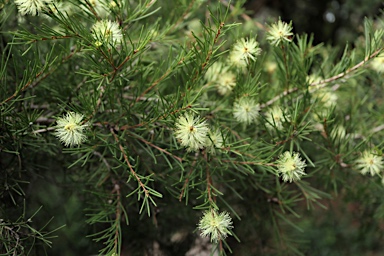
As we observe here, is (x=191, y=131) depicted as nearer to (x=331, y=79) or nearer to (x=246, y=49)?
(x=246, y=49)

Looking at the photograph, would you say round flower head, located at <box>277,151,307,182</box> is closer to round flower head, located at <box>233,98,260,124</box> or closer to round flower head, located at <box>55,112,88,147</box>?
round flower head, located at <box>233,98,260,124</box>

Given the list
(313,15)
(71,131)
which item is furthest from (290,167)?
(313,15)

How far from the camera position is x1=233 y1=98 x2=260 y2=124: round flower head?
0.47 metres

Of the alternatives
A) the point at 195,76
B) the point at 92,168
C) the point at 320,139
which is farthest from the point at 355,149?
the point at 92,168

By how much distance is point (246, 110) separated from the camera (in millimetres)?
474

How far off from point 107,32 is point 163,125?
104 mm

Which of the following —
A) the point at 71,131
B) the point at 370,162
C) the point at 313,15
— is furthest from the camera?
the point at 313,15

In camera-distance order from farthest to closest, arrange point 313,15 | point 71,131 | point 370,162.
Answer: point 313,15, point 370,162, point 71,131

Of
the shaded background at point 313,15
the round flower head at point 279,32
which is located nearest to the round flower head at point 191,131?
the round flower head at point 279,32

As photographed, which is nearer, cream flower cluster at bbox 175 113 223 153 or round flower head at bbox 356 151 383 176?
cream flower cluster at bbox 175 113 223 153

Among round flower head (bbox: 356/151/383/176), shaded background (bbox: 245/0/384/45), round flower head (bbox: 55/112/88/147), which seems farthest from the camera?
shaded background (bbox: 245/0/384/45)

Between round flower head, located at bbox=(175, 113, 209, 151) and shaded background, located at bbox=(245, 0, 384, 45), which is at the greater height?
shaded background, located at bbox=(245, 0, 384, 45)

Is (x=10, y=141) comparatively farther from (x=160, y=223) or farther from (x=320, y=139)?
(x=320, y=139)

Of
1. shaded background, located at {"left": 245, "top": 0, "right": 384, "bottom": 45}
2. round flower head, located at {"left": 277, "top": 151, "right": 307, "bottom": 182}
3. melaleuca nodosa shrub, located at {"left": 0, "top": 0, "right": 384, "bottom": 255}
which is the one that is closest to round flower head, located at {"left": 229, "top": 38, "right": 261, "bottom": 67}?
melaleuca nodosa shrub, located at {"left": 0, "top": 0, "right": 384, "bottom": 255}
